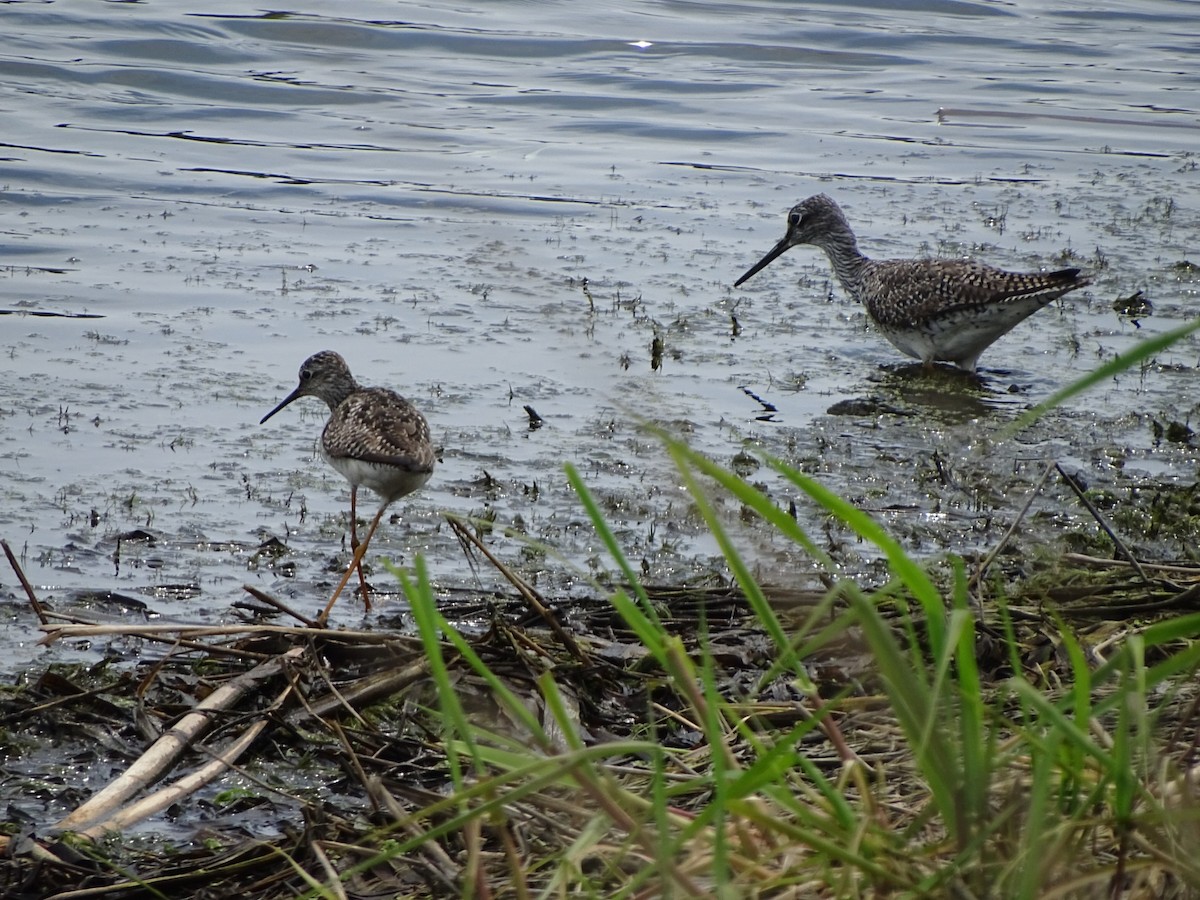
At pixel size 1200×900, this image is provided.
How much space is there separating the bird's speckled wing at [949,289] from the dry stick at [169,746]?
589cm

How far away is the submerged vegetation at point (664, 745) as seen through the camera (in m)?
2.25

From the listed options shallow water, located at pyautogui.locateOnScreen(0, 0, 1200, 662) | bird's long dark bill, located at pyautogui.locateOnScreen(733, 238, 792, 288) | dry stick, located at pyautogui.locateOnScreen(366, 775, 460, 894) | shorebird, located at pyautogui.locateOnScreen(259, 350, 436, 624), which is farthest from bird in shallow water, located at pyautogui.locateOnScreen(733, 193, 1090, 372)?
dry stick, located at pyautogui.locateOnScreen(366, 775, 460, 894)

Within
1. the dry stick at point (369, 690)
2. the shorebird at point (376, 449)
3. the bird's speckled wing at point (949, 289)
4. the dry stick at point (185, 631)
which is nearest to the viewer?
the dry stick at point (185, 631)

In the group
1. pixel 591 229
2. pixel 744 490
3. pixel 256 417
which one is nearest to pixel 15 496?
pixel 256 417

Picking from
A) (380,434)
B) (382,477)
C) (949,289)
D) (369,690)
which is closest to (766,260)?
(949,289)

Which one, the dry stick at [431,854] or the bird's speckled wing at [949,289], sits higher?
the dry stick at [431,854]

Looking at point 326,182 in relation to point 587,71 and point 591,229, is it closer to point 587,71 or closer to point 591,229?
point 591,229

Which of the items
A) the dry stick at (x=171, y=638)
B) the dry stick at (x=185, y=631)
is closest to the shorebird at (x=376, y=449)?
the dry stick at (x=171, y=638)

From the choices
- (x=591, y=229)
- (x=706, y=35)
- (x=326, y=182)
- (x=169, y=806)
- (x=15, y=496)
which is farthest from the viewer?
(x=706, y=35)

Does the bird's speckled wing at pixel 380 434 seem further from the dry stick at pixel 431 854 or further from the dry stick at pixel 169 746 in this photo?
the dry stick at pixel 431 854

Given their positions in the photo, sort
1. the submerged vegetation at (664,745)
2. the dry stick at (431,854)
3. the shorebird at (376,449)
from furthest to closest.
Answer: the shorebird at (376,449) → the dry stick at (431,854) → the submerged vegetation at (664,745)

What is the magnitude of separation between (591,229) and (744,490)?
10.1 m

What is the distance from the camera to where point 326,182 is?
13453mm

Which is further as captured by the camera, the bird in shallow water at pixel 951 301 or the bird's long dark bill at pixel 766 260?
the bird's long dark bill at pixel 766 260
